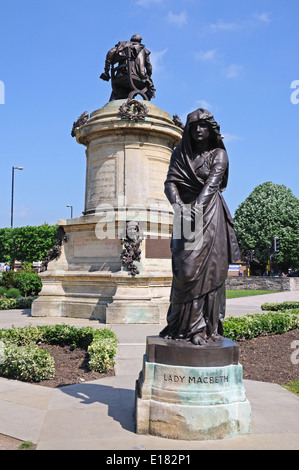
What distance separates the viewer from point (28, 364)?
7.04 m

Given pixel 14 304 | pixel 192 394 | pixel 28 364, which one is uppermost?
pixel 192 394

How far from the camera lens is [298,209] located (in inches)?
2016

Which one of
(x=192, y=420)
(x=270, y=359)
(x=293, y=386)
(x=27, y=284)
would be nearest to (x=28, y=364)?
(x=192, y=420)

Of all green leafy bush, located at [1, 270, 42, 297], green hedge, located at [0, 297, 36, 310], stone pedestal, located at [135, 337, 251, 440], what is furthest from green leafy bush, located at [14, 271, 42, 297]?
stone pedestal, located at [135, 337, 251, 440]

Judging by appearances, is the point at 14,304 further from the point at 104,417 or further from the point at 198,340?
the point at 198,340

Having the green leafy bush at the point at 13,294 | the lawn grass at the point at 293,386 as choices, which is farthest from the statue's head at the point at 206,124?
the green leafy bush at the point at 13,294

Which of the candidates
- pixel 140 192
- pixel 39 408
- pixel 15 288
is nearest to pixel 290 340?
pixel 140 192

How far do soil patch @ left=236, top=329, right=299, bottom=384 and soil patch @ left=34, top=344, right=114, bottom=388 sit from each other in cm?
262

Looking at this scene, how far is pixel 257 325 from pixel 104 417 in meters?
7.12

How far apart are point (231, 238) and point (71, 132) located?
12462 mm

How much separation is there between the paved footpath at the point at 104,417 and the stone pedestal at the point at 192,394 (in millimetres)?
119

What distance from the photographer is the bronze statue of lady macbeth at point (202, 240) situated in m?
4.88

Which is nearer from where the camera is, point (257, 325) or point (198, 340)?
point (198, 340)

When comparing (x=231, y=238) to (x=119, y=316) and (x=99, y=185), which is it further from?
(x=99, y=185)
